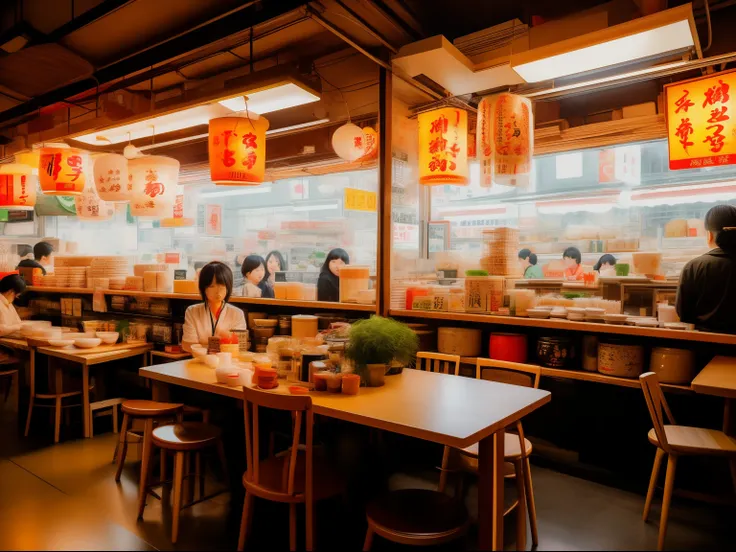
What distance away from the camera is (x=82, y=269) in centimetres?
709

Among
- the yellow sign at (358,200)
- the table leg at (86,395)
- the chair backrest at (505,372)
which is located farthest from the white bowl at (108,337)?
the chair backrest at (505,372)

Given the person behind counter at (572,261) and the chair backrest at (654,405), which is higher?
the person behind counter at (572,261)

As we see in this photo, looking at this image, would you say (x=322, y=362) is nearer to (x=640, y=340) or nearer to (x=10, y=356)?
(x=640, y=340)

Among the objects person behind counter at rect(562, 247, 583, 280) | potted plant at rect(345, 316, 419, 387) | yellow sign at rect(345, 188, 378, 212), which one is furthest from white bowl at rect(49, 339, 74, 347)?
person behind counter at rect(562, 247, 583, 280)

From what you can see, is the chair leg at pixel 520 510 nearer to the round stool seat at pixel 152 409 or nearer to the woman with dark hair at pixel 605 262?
the round stool seat at pixel 152 409

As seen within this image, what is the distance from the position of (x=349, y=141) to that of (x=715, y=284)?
10.6 feet

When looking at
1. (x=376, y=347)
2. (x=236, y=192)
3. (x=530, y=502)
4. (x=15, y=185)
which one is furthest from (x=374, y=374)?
(x=236, y=192)

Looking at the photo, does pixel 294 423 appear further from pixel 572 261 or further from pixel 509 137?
pixel 572 261

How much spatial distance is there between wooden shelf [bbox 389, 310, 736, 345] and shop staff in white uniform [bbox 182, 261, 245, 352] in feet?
5.21

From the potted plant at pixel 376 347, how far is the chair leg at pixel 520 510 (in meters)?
0.91

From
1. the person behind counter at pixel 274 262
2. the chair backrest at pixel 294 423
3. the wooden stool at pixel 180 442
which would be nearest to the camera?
the chair backrest at pixel 294 423

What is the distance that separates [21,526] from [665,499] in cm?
394

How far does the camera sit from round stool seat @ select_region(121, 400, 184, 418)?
11.9 feet

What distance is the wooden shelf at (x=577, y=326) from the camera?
3312 mm
